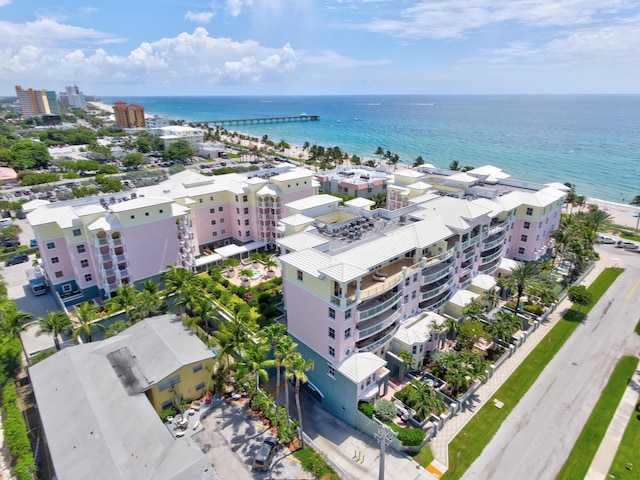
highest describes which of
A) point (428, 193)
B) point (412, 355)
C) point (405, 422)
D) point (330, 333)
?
point (428, 193)

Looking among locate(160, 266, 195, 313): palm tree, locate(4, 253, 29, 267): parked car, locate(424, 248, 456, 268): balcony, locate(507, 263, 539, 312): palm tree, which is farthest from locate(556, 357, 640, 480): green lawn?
locate(4, 253, 29, 267): parked car

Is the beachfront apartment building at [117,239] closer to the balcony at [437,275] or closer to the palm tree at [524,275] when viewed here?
the balcony at [437,275]

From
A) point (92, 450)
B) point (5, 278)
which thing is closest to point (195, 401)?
point (92, 450)

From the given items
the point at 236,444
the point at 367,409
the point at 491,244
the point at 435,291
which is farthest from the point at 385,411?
the point at 491,244

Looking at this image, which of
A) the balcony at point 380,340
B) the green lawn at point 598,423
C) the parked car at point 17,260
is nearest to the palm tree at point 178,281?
the balcony at point 380,340

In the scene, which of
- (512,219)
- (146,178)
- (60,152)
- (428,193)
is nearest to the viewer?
(512,219)

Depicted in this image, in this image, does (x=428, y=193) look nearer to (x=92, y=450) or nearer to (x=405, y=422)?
(x=405, y=422)

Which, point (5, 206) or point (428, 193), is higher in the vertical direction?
point (428, 193)
